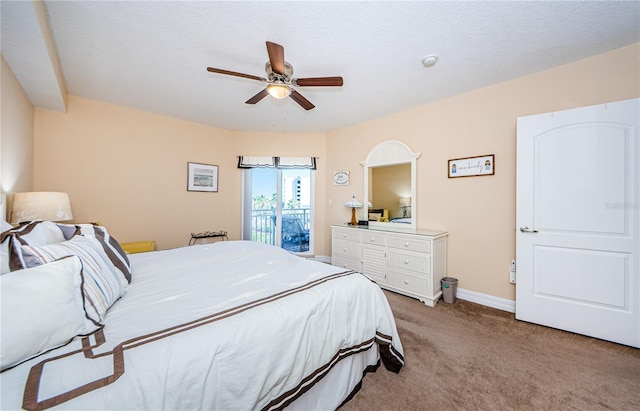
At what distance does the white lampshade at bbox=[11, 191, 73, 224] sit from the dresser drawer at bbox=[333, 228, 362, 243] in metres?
3.11

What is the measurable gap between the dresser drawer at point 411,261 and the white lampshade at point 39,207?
11.6 ft

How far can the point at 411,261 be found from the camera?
9.36ft

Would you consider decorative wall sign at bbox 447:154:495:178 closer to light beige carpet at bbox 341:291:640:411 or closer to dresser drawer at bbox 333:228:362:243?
dresser drawer at bbox 333:228:362:243

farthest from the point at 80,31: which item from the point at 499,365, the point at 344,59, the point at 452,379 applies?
the point at 499,365

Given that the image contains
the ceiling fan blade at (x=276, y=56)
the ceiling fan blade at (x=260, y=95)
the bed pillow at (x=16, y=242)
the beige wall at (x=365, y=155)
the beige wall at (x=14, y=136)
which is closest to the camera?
the bed pillow at (x=16, y=242)

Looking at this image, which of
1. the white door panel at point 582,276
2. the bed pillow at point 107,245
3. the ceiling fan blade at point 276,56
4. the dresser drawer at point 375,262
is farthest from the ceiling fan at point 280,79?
the white door panel at point 582,276

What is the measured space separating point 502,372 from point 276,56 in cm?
273

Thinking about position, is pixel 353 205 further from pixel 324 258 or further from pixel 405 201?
pixel 324 258

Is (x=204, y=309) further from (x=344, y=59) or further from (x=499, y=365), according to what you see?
(x=344, y=59)

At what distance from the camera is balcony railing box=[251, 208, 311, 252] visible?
15.1 ft

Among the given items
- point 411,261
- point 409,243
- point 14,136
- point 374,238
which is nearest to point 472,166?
point 409,243

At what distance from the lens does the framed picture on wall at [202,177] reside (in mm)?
3863

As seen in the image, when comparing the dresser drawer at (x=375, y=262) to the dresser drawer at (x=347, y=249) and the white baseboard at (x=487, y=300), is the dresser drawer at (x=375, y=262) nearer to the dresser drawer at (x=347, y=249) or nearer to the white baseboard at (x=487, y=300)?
the dresser drawer at (x=347, y=249)

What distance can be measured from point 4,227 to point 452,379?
9.33ft
